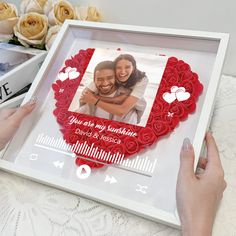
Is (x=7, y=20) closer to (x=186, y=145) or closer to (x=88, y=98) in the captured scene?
(x=88, y=98)

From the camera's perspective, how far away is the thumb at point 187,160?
472mm

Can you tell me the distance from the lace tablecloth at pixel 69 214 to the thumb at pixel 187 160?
3.5 inches

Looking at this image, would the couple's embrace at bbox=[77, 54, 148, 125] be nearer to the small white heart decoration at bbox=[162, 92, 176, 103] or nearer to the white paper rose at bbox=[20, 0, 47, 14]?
the small white heart decoration at bbox=[162, 92, 176, 103]

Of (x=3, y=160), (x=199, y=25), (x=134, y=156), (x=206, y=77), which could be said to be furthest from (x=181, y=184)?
(x=199, y=25)

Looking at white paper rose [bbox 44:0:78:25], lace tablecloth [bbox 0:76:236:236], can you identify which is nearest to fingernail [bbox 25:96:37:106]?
lace tablecloth [bbox 0:76:236:236]

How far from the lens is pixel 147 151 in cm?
54

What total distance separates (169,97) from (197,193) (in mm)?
181

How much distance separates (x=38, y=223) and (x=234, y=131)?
0.39 metres

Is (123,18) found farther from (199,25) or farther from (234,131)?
(234,131)

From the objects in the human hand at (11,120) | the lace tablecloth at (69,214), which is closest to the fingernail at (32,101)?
the human hand at (11,120)

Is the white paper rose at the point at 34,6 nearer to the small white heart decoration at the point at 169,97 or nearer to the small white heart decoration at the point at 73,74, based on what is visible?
the small white heart decoration at the point at 73,74

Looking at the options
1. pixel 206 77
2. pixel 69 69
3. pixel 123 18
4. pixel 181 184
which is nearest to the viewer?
pixel 181 184

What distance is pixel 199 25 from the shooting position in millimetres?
752

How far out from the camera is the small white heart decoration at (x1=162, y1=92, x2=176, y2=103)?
56 cm
